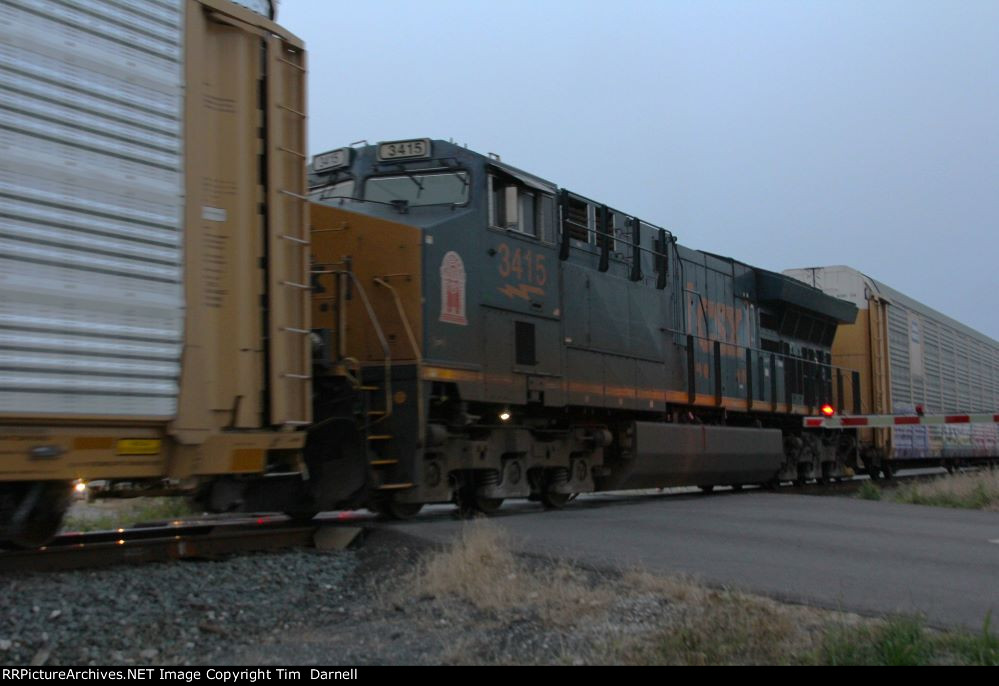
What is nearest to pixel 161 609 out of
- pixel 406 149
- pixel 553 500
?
pixel 406 149

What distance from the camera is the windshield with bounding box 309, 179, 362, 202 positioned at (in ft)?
33.5

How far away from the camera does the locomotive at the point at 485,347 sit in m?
8.74

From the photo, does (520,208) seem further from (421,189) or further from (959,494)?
(959,494)

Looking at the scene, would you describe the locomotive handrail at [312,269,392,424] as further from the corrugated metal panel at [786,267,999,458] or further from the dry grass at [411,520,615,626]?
the corrugated metal panel at [786,267,999,458]

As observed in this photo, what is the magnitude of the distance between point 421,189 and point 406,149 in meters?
0.42

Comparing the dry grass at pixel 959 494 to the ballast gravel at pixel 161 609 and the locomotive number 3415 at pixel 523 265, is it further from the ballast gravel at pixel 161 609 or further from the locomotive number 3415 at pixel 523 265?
the ballast gravel at pixel 161 609

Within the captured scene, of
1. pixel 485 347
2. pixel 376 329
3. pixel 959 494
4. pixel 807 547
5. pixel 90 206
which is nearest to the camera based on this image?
pixel 90 206

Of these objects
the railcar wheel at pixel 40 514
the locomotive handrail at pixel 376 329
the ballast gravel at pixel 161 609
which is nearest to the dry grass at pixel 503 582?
the ballast gravel at pixel 161 609

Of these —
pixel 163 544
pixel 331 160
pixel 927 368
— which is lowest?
pixel 163 544

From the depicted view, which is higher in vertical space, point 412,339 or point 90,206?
point 90,206

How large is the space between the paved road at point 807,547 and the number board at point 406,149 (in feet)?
11.8

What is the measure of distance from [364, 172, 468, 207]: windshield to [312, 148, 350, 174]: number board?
39cm

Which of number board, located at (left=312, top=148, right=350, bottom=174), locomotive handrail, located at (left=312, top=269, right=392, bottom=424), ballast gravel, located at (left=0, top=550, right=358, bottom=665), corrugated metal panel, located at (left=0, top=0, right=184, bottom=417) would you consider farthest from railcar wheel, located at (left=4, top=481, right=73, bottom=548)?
number board, located at (left=312, top=148, right=350, bottom=174)

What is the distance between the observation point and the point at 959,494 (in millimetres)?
13211
